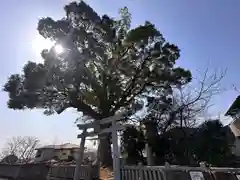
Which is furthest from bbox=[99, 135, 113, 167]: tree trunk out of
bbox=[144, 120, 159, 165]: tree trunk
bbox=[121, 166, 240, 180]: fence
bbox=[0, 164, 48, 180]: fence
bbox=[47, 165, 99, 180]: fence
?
bbox=[121, 166, 240, 180]: fence

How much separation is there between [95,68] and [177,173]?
8.97 meters

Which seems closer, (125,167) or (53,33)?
(125,167)

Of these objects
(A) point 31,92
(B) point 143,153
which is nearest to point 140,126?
(B) point 143,153

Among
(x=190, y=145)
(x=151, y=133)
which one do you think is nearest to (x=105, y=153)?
(x=151, y=133)

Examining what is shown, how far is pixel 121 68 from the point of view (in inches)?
462

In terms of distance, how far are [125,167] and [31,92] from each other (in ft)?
25.3

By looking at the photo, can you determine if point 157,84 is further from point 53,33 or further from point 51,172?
point 51,172

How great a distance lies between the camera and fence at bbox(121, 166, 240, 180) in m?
3.99

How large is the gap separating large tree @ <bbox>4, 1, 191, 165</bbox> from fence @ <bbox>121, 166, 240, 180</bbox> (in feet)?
20.7

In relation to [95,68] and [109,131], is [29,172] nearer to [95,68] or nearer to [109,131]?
[109,131]

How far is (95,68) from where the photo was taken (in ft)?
40.0

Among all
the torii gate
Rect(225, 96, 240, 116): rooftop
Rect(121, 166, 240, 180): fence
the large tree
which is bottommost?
Rect(121, 166, 240, 180): fence

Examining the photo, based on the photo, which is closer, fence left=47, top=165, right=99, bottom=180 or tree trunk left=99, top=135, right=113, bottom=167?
fence left=47, top=165, right=99, bottom=180

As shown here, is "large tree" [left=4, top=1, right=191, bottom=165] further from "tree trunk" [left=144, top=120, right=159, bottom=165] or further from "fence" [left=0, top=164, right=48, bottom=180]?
"fence" [left=0, top=164, right=48, bottom=180]
